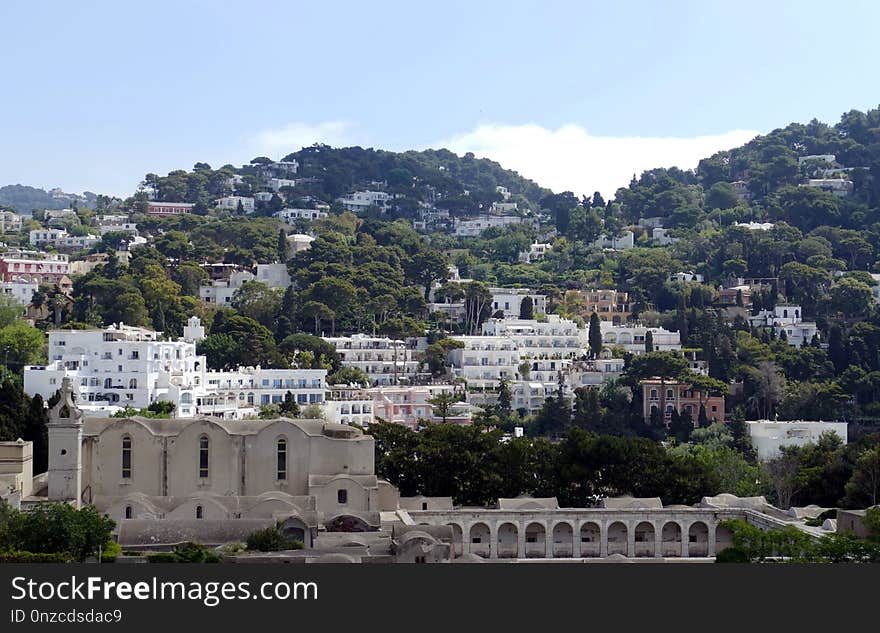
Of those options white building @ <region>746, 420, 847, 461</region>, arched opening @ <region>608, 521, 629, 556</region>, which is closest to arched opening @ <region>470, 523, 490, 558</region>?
arched opening @ <region>608, 521, 629, 556</region>

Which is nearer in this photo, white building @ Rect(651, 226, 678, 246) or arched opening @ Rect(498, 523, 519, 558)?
arched opening @ Rect(498, 523, 519, 558)

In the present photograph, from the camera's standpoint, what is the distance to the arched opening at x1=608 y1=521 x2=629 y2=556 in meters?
52.6

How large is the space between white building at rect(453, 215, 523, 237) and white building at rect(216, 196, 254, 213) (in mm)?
17016

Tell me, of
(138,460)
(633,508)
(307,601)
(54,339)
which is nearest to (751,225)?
(54,339)

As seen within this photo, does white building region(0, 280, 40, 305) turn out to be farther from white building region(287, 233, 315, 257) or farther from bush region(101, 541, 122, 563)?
bush region(101, 541, 122, 563)

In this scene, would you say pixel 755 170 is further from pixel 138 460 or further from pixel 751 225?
pixel 138 460

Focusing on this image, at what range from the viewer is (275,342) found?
9138 centimetres

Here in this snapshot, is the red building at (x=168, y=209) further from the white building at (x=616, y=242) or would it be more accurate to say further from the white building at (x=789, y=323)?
the white building at (x=789, y=323)

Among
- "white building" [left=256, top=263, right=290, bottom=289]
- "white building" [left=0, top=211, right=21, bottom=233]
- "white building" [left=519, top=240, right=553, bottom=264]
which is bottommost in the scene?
"white building" [left=256, top=263, right=290, bottom=289]

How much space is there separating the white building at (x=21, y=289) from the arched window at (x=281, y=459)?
57.9 metres

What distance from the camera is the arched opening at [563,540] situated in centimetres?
5219

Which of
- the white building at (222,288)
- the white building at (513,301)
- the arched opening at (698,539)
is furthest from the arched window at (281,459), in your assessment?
the white building at (513,301)

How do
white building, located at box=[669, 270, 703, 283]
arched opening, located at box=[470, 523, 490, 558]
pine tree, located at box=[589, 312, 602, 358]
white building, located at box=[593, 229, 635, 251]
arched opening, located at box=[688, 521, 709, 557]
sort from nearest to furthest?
arched opening, located at box=[470, 523, 490, 558] < arched opening, located at box=[688, 521, 709, 557] < pine tree, located at box=[589, 312, 602, 358] < white building, located at box=[669, 270, 703, 283] < white building, located at box=[593, 229, 635, 251]

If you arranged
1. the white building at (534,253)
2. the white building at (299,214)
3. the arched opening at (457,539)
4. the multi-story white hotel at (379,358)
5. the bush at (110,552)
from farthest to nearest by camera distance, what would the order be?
the white building at (299,214), the white building at (534,253), the multi-story white hotel at (379,358), the arched opening at (457,539), the bush at (110,552)
